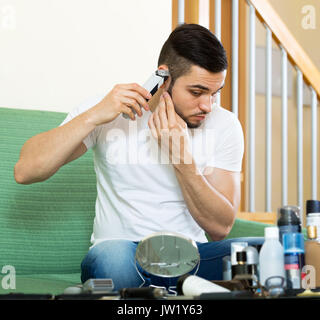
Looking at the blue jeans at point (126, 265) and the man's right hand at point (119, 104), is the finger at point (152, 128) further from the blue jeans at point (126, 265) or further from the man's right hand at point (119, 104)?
the blue jeans at point (126, 265)

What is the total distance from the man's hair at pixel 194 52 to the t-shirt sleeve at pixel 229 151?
0.20 m

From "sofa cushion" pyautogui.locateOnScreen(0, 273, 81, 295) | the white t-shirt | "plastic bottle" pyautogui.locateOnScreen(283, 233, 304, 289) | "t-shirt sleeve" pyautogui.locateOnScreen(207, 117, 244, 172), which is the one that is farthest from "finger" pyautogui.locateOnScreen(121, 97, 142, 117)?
"plastic bottle" pyautogui.locateOnScreen(283, 233, 304, 289)

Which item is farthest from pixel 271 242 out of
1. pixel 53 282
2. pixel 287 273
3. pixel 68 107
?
pixel 68 107

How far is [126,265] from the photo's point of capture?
1299 mm

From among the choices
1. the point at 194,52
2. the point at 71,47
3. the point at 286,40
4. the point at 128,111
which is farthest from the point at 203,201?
the point at 286,40

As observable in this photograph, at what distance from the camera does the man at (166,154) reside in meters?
1.50

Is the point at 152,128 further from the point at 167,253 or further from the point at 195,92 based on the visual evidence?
the point at 167,253

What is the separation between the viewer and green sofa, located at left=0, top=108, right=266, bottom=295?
165cm

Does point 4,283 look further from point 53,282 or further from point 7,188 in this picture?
point 7,188

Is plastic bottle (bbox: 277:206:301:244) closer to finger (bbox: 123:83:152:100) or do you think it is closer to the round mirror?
the round mirror

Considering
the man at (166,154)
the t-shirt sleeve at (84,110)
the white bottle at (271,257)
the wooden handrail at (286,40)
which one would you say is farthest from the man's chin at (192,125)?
the wooden handrail at (286,40)

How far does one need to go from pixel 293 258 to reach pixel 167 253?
228mm
